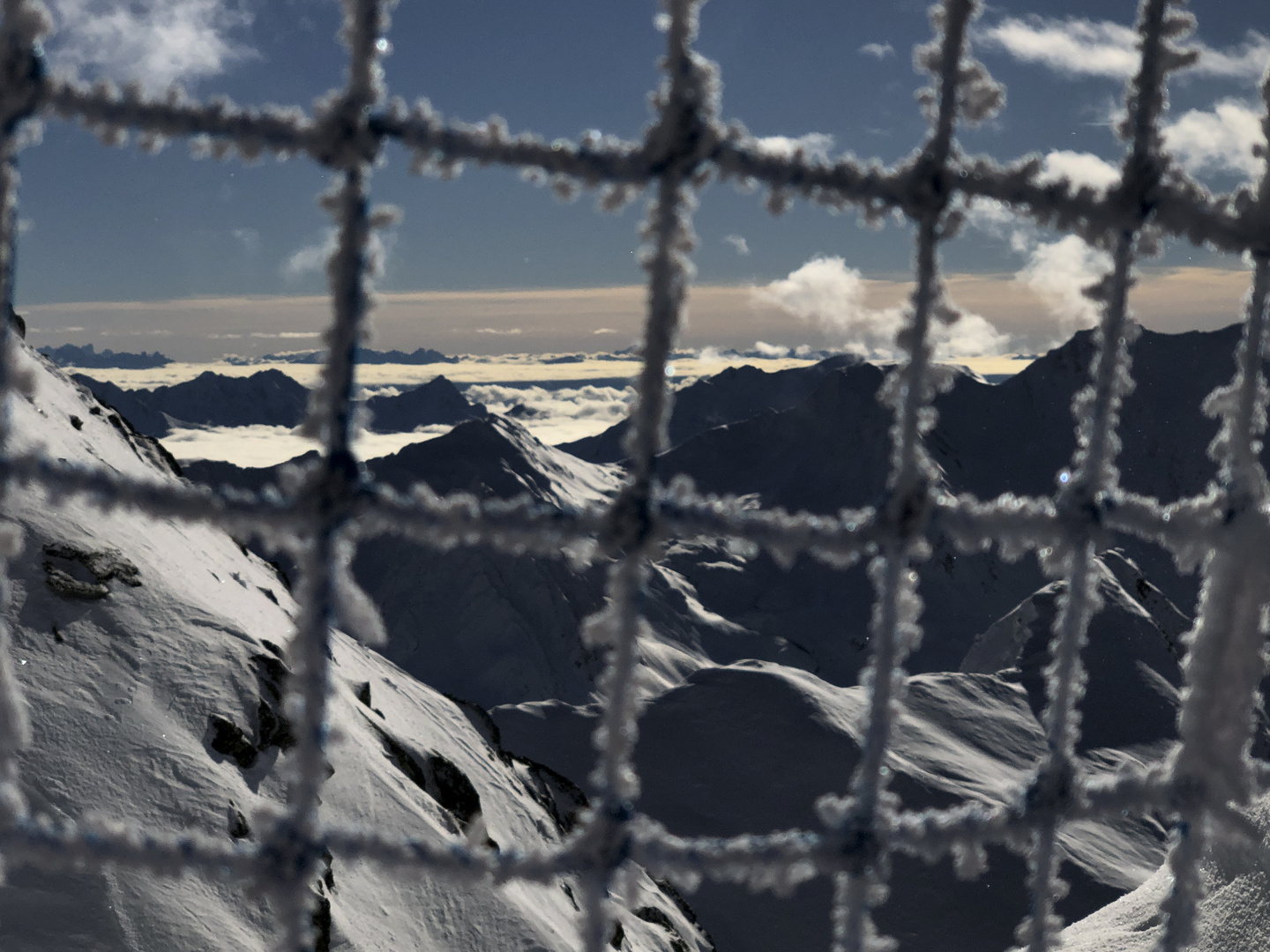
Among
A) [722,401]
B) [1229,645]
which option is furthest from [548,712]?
[722,401]

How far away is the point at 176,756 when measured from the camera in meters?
5.50

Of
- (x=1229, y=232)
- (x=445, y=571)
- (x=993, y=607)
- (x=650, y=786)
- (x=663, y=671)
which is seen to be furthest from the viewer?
(x=993, y=607)

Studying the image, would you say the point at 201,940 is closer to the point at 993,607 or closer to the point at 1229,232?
the point at 1229,232

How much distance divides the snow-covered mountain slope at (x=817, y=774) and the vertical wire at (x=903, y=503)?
16.8 metres

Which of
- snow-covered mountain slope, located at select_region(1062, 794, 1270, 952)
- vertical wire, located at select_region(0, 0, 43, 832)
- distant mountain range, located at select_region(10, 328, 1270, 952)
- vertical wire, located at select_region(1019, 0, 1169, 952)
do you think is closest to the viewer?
vertical wire, located at select_region(0, 0, 43, 832)

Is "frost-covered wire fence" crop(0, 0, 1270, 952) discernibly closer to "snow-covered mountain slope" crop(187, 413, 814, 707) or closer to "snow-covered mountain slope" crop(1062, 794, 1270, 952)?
"snow-covered mountain slope" crop(1062, 794, 1270, 952)

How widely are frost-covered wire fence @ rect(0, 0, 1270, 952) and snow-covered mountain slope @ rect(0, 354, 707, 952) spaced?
1.00 feet

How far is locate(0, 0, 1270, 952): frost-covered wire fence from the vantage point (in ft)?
6.98

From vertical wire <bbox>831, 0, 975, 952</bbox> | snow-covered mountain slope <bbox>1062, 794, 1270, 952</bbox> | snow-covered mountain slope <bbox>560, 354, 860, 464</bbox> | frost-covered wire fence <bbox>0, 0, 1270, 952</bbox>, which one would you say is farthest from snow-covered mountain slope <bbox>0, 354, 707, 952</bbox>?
snow-covered mountain slope <bbox>560, 354, 860, 464</bbox>

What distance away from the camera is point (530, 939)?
693cm

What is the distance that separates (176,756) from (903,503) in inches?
200

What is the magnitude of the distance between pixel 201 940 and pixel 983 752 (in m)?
24.3

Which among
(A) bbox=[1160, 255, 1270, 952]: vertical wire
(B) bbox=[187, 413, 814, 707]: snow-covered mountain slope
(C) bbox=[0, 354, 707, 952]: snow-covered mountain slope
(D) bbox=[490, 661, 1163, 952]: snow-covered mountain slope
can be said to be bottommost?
(B) bbox=[187, 413, 814, 707]: snow-covered mountain slope

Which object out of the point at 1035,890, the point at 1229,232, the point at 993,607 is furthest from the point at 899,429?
the point at 993,607
